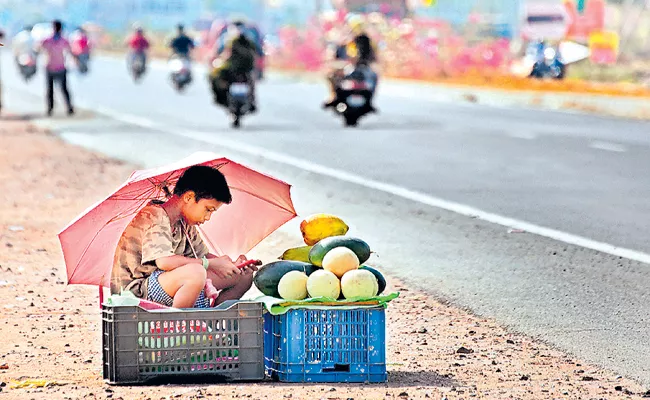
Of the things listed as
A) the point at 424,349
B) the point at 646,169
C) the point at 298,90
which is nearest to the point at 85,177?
the point at 646,169

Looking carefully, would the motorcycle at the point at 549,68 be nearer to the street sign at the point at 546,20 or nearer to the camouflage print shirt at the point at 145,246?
the street sign at the point at 546,20

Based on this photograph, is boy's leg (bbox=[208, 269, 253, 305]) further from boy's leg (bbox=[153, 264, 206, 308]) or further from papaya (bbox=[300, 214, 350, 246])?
papaya (bbox=[300, 214, 350, 246])

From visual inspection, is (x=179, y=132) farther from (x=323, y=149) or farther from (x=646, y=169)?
(x=646, y=169)

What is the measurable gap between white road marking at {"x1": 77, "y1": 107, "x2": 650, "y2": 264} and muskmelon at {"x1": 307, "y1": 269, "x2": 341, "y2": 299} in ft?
14.9

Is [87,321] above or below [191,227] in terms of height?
below

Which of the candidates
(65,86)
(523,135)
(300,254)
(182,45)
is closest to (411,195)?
(300,254)

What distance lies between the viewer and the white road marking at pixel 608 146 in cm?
2047

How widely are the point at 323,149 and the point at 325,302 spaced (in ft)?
45.1

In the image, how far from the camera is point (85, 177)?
→ 661 inches

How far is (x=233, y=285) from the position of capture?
7.01m

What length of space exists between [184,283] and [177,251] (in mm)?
240

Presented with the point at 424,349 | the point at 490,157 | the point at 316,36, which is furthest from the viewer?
the point at 316,36

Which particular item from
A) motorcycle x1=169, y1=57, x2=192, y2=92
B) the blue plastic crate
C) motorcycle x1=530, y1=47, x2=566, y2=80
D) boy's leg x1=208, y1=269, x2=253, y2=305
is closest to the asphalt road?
the blue plastic crate

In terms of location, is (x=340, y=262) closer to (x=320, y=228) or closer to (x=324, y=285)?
(x=324, y=285)
